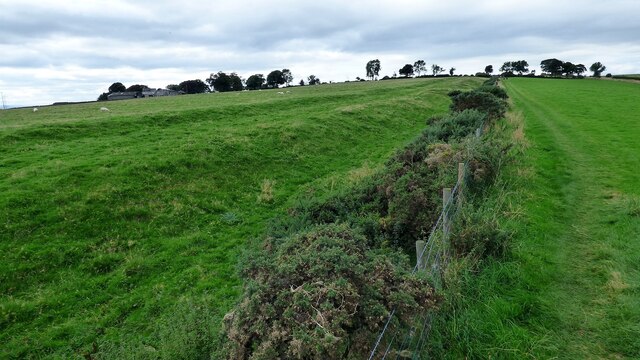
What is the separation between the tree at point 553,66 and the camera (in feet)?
513

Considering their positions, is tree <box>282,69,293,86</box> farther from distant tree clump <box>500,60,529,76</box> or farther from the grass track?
the grass track

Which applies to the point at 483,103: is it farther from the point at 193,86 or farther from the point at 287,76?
the point at 287,76

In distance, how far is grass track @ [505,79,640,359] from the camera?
236 inches

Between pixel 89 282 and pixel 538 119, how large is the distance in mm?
33487

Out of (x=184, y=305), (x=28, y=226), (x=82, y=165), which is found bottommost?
(x=184, y=305)

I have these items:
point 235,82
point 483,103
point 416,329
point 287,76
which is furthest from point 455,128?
point 287,76

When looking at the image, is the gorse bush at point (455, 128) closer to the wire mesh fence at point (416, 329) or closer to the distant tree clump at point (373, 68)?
the wire mesh fence at point (416, 329)

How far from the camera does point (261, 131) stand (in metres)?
25.0

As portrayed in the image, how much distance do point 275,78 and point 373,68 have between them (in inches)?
2364

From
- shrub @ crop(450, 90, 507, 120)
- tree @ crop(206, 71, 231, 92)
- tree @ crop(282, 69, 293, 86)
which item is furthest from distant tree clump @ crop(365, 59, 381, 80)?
shrub @ crop(450, 90, 507, 120)

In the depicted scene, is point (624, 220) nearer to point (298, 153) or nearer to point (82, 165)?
point (298, 153)

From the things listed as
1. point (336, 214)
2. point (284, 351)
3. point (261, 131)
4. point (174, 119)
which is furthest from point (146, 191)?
point (174, 119)

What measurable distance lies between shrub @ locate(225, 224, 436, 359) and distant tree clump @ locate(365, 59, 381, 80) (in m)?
198

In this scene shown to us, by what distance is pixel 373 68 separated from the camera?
195 meters
